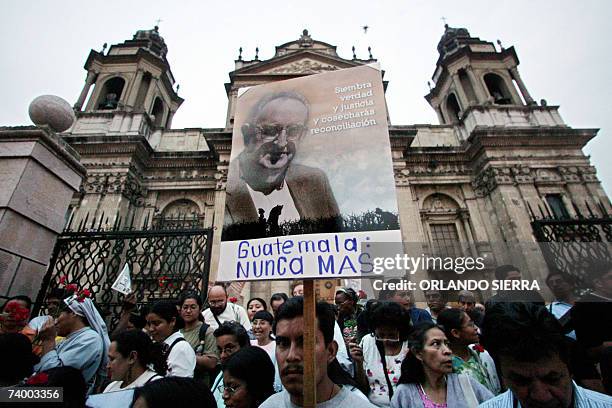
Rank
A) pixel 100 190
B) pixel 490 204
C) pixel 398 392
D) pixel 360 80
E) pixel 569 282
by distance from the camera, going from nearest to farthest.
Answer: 1. pixel 398 392
2. pixel 360 80
3. pixel 569 282
4. pixel 100 190
5. pixel 490 204

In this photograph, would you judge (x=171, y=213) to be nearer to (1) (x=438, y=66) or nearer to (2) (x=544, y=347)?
(2) (x=544, y=347)

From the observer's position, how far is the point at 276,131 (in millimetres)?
2826

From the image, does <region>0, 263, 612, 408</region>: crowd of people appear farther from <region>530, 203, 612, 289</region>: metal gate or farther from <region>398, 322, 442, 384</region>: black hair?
<region>530, 203, 612, 289</region>: metal gate

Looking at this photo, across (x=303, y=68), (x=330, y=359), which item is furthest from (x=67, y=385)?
(x=303, y=68)

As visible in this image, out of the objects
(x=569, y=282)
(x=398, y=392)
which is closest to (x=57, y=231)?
(x=398, y=392)

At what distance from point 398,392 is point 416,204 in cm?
1410

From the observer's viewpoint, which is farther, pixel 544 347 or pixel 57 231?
pixel 57 231

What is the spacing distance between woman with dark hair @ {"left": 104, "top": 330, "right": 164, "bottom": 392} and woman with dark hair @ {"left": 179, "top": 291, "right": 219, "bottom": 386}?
33.0 inches

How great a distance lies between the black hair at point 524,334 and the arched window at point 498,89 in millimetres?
20418

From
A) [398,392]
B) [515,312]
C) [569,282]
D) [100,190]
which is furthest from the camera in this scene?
[100,190]

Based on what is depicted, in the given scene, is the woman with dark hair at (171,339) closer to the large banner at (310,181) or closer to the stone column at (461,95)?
the large banner at (310,181)

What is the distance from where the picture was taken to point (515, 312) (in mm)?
1701

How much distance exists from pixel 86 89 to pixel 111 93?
4.12ft

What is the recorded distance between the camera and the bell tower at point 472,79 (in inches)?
711
